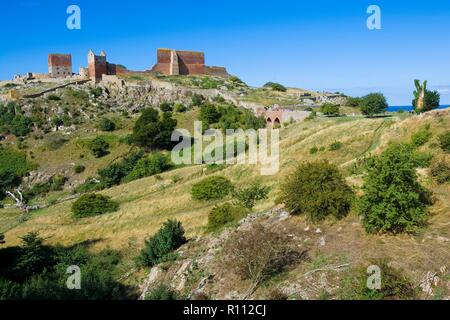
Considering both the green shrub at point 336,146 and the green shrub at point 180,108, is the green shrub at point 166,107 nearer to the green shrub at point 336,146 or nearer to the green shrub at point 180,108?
the green shrub at point 180,108

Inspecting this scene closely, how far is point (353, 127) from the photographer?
141 ft

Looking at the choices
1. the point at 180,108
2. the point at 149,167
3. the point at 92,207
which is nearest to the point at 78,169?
the point at 149,167

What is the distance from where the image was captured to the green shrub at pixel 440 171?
22.9m

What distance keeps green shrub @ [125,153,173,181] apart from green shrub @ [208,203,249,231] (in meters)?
28.6

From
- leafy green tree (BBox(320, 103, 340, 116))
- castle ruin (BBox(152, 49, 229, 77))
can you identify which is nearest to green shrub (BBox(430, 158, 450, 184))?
leafy green tree (BBox(320, 103, 340, 116))

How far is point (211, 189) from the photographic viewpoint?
36.5 metres

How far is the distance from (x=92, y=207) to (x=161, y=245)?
19402mm

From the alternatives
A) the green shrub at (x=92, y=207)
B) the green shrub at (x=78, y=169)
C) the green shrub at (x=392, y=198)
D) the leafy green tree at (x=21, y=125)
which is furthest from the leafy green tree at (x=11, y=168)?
the green shrub at (x=392, y=198)

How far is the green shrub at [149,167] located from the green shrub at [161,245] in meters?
30.8

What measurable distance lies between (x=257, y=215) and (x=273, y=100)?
61222 mm

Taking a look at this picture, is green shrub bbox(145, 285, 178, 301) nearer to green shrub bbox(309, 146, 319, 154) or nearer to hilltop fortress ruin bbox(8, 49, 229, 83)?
green shrub bbox(309, 146, 319, 154)

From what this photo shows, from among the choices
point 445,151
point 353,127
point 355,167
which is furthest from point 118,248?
point 353,127

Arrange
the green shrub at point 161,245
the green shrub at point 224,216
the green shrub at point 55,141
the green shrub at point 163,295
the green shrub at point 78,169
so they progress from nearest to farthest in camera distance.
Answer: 1. the green shrub at point 163,295
2. the green shrub at point 161,245
3. the green shrub at point 224,216
4. the green shrub at point 78,169
5. the green shrub at point 55,141

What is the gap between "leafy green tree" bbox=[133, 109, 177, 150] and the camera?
6400 cm
